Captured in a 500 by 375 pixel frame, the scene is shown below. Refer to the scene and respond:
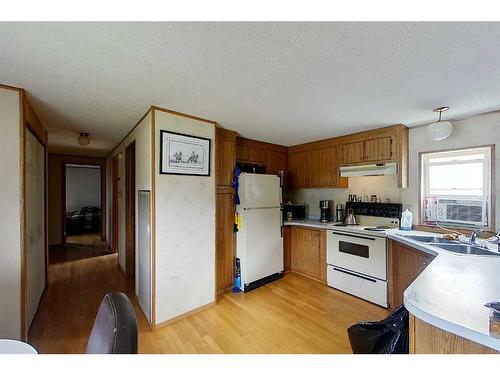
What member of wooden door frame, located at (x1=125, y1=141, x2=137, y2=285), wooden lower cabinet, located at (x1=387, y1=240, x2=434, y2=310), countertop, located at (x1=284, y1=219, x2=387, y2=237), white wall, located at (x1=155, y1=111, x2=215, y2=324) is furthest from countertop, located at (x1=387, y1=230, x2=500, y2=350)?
wooden door frame, located at (x1=125, y1=141, x2=137, y2=285)

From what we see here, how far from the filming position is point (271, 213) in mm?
3139

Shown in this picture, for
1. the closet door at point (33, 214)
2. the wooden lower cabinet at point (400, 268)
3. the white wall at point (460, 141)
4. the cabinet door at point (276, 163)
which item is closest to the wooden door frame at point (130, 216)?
the closet door at point (33, 214)

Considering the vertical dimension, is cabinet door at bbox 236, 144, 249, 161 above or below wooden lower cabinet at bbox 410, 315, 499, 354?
above

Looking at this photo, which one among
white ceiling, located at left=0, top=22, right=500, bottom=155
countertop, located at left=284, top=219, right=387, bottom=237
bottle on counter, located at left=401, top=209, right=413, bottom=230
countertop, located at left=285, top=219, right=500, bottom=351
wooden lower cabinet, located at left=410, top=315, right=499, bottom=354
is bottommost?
wooden lower cabinet, located at left=410, top=315, right=499, bottom=354

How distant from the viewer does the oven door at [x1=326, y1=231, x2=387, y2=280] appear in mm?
2494

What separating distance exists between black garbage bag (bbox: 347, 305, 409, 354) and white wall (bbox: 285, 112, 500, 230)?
1871 mm

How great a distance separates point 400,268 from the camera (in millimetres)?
2344

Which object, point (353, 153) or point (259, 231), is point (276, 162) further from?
point (259, 231)

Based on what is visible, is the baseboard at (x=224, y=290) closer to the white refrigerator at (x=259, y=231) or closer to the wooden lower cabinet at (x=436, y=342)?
the white refrigerator at (x=259, y=231)

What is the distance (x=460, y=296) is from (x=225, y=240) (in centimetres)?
226

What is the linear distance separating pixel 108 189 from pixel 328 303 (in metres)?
4.93

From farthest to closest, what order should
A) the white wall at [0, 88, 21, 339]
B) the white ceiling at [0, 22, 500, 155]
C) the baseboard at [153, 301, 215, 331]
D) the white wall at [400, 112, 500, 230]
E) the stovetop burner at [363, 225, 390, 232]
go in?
the stovetop burner at [363, 225, 390, 232] < the white wall at [400, 112, 500, 230] < the baseboard at [153, 301, 215, 331] < the white wall at [0, 88, 21, 339] < the white ceiling at [0, 22, 500, 155]

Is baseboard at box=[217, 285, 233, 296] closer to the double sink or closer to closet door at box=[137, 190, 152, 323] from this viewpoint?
closet door at box=[137, 190, 152, 323]
